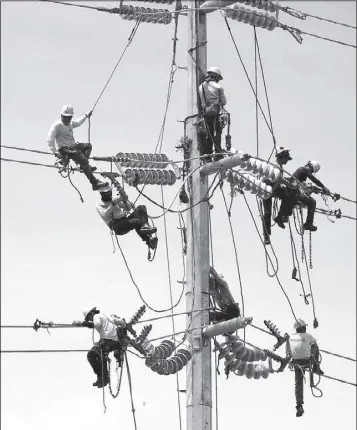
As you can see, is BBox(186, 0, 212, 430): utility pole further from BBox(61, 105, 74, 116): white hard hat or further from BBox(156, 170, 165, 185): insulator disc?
BBox(61, 105, 74, 116): white hard hat

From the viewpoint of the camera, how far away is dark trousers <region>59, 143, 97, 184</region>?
29.0m

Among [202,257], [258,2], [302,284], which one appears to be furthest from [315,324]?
[258,2]

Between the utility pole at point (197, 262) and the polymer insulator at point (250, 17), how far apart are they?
50 centimetres

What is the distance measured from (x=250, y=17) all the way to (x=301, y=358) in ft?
19.5

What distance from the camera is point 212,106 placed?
3014cm

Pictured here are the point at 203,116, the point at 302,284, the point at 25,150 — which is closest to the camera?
the point at 25,150

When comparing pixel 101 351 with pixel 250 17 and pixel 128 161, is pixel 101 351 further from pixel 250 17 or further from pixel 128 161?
pixel 250 17

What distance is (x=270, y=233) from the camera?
31906mm

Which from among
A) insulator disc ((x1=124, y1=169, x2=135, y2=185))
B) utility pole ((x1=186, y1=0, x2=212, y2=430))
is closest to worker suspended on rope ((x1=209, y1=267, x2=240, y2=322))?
utility pole ((x1=186, y1=0, x2=212, y2=430))

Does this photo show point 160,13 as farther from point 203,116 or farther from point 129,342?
point 129,342

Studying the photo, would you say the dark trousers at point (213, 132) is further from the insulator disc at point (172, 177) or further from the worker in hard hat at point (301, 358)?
the worker in hard hat at point (301, 358)

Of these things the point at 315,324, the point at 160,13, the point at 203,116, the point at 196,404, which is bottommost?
the point at 196,404

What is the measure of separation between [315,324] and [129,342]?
4.39m

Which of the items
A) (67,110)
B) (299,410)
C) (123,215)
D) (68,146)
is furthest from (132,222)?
(299,410)
